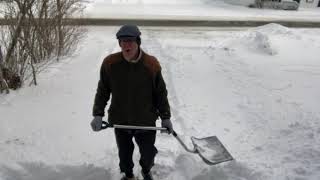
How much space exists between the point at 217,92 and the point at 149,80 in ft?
12.3

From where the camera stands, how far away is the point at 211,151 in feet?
13.4

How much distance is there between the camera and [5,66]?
20.2ft

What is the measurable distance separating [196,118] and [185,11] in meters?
16.8

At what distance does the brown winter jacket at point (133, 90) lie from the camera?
3.13m

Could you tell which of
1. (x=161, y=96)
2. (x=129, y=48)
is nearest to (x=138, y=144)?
(x=161, y=96)

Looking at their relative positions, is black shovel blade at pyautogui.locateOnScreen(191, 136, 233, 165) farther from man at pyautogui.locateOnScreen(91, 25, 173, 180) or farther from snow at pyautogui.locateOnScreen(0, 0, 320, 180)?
man at pyautogui.locateOnScreen(91, 25, 173, 180)

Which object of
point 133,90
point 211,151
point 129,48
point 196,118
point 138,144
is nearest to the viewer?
point 129,48

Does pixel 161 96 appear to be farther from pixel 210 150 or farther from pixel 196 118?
pixel 196 118

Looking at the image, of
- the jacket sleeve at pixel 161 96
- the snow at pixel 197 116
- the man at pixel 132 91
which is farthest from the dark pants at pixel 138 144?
the snow at pixel 197 116

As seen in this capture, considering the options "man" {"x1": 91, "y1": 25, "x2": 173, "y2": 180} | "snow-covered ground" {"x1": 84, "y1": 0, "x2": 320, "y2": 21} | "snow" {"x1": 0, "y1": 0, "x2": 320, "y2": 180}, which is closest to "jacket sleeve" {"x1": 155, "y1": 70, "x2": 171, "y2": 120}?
"man" {"x1": 91, "y1": 25, "x2": 173, "y2": 180}

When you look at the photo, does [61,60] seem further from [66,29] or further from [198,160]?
[198,160]

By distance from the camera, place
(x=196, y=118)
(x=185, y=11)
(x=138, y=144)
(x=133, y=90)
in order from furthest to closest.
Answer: (x=185, y=11), (x=196, y=118), (x=138, y=144), (x=133, y=90)

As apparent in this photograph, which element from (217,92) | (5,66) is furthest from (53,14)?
(217,92)

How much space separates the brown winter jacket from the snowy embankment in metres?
0.96
